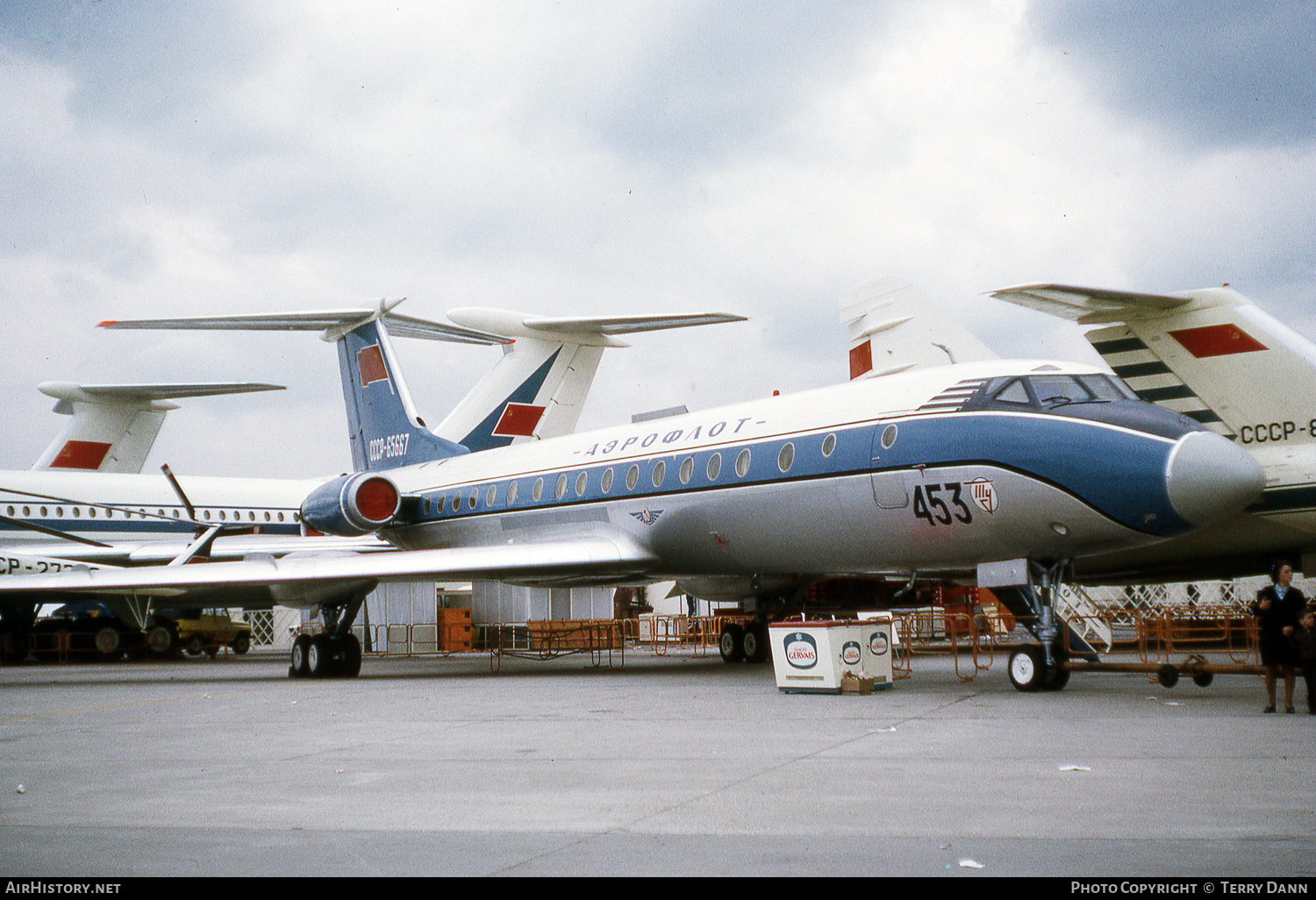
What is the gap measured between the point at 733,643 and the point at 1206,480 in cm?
943

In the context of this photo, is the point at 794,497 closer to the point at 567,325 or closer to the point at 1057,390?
the point at 1057,390

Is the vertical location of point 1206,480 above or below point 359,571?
above

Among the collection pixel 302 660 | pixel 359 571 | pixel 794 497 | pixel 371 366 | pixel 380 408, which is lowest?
pixel 302 660

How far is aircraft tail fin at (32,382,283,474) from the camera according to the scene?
32.6 meters

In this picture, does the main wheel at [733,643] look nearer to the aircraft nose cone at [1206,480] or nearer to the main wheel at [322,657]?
the main wheel at [322,657]

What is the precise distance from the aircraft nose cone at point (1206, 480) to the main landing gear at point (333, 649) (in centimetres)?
1141

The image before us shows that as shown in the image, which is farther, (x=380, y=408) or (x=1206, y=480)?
(x=380, y=408)

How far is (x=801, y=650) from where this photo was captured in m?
12.3

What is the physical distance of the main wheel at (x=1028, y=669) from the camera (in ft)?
36.7

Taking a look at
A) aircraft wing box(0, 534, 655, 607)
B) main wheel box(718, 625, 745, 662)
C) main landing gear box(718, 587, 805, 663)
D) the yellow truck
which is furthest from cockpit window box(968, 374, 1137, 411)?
the yellow truck

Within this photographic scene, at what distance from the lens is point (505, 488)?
1900 centimetres

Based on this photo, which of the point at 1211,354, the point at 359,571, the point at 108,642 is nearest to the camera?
the point at 1211,354

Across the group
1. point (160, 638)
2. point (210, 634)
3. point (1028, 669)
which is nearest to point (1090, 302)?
point (1028, 669)

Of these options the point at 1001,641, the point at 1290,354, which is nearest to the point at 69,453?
the point at 1001,641
